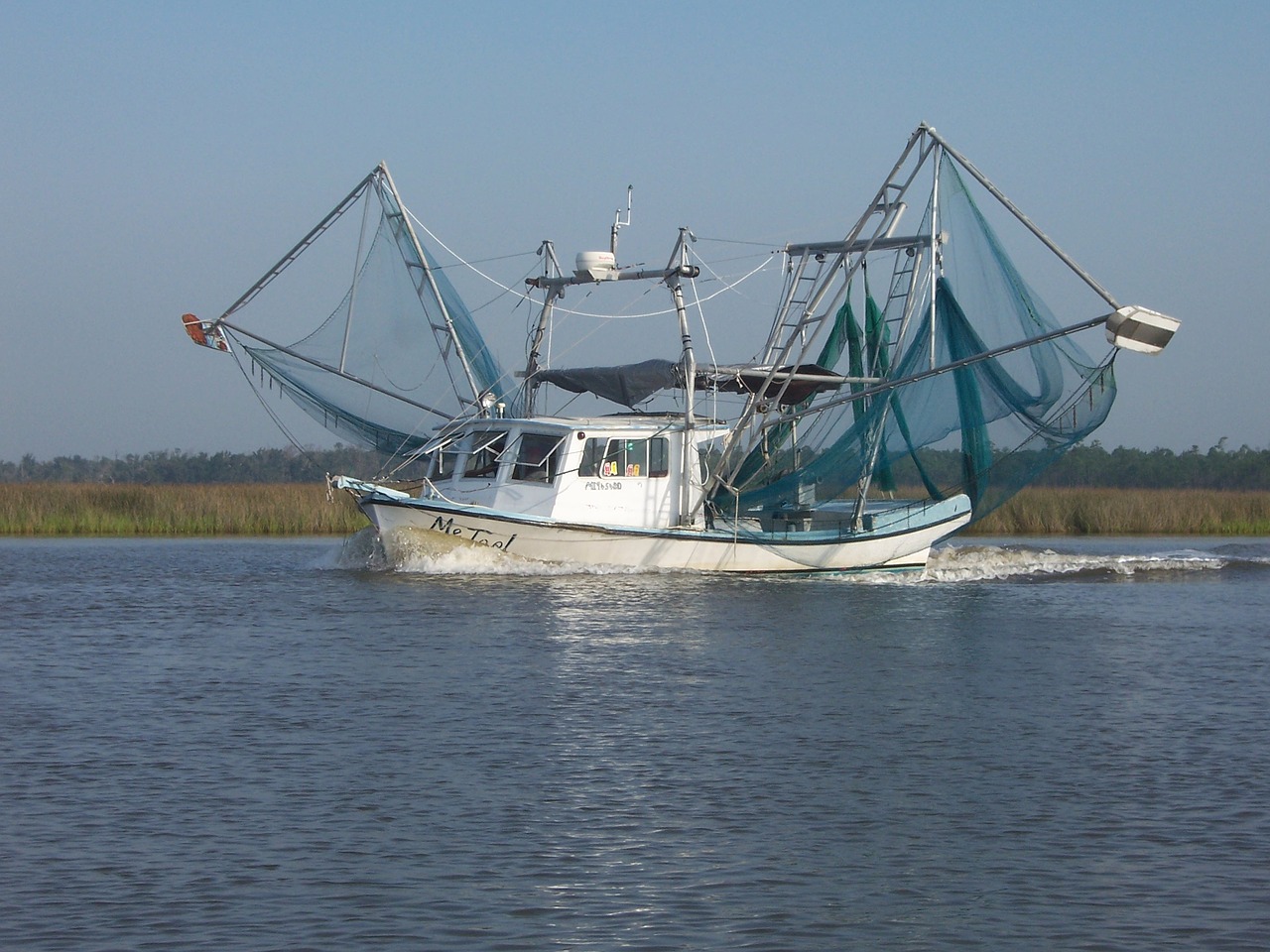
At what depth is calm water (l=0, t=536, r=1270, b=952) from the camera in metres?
7.28

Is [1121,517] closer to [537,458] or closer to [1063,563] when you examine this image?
[1063,563]

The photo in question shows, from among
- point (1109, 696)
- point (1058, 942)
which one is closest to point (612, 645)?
point (1109, 696)

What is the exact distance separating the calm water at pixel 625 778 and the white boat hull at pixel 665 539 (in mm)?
2847

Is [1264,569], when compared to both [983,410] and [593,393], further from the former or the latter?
[593,393]

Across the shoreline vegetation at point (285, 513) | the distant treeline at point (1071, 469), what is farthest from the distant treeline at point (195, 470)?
the shoreline vegetation at point (285, 513)

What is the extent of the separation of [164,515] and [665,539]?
16.9m

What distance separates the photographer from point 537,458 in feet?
77.0

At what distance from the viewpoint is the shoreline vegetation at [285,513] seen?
35406mm

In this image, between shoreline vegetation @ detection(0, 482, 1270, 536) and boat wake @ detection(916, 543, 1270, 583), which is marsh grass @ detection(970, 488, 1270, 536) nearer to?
shoreline vegetation @ detection(0, 482, 1270, 536)

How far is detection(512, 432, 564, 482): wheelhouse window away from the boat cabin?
2 cm

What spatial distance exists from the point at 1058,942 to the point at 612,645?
9.63m

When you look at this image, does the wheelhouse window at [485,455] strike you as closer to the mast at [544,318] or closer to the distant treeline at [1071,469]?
the mast at [544,318]

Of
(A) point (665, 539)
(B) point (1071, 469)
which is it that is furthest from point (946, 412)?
(B) point (1071, 469)

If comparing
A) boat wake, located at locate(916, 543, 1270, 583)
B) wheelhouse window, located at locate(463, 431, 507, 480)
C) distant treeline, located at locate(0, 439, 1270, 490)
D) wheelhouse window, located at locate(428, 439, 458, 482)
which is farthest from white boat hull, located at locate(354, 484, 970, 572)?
distant treeline, located at locate(0, 439, 1270, 490)
